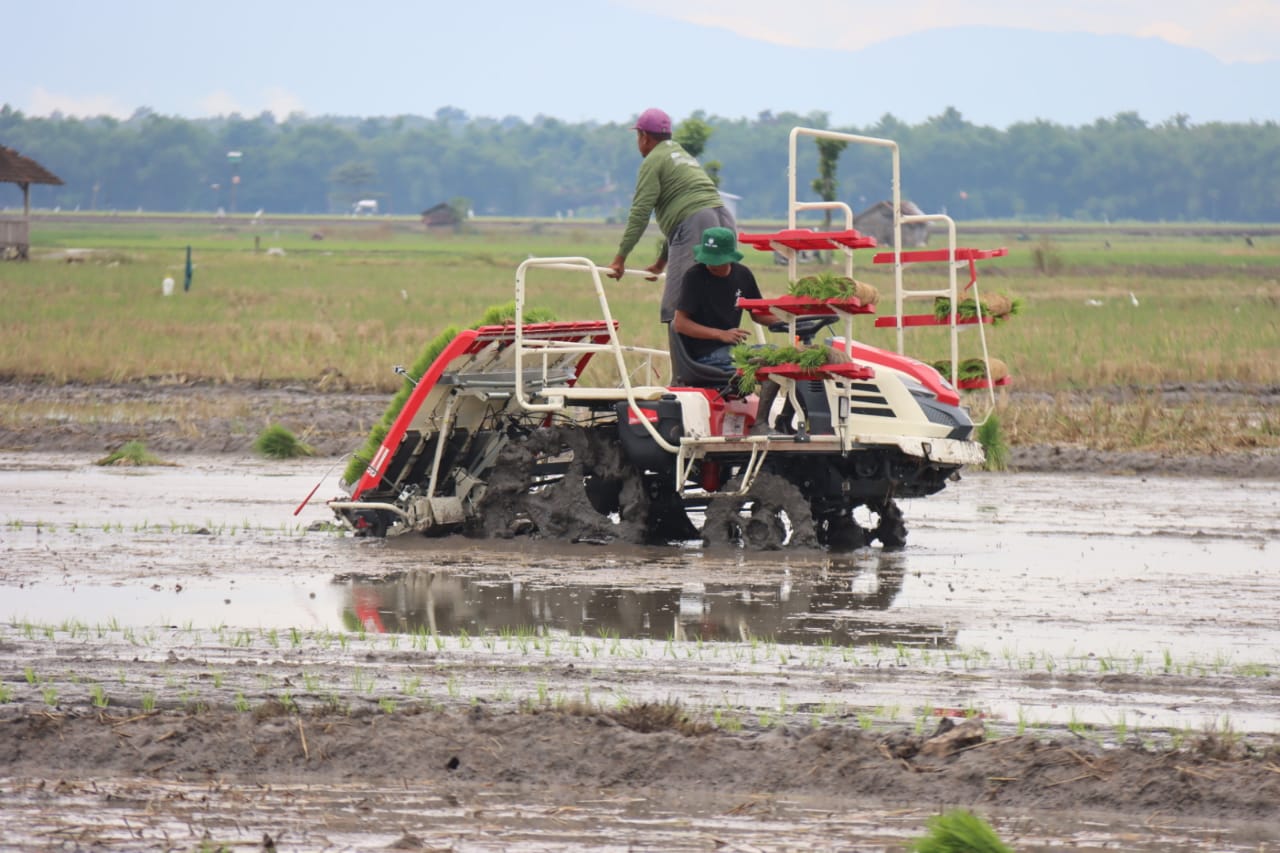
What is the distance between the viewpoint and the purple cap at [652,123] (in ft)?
39.6

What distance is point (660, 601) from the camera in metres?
9.55

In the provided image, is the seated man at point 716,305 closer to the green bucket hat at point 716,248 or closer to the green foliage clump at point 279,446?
the green bucket hat at point 716,248

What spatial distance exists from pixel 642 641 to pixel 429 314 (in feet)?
89.1

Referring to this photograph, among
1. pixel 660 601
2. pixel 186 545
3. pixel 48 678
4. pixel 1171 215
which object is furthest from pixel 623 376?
pixel 1171 215

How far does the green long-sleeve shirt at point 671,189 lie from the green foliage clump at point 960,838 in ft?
23.6

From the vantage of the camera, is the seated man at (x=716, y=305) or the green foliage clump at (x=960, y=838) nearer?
the green foliage clump at (x=960, y=838)

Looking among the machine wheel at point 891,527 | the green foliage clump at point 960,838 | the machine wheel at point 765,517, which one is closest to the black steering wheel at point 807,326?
the machine wheel at point 765,517

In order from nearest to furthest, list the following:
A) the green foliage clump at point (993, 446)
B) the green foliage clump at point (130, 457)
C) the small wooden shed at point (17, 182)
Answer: the green foliage clump at point (993, 446) → the green foliage clump at point (130, 457) → the small wooden shed at point (17, 182)

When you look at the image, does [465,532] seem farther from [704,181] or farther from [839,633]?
[839,633]

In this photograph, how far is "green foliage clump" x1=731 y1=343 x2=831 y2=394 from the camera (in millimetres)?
10578

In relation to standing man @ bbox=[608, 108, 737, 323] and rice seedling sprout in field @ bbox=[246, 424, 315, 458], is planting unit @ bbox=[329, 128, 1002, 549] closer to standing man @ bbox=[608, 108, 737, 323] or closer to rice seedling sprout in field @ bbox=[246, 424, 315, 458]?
standing man @ bbox=[608, 108, 737, 323]

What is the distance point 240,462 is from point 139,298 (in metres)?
21.2

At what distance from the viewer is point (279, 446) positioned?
17.8 metres

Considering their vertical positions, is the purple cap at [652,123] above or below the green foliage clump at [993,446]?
above
